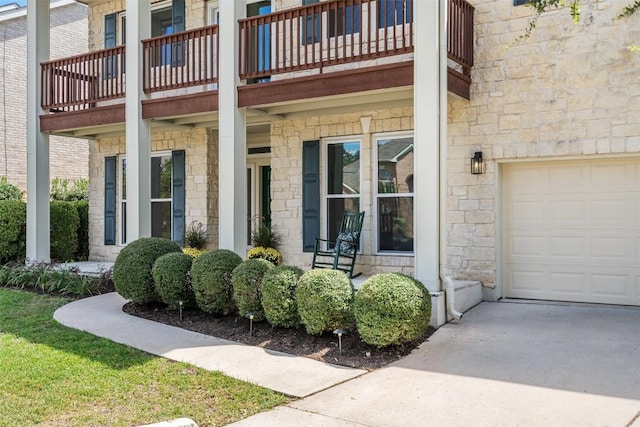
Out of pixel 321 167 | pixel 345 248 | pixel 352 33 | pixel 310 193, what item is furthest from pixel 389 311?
pixel 321 167

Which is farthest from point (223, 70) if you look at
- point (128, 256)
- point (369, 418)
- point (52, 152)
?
point (52, 152)

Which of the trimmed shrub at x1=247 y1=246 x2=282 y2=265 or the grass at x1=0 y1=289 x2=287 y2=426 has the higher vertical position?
the trimmed shrub at x1=247 y1=246 x2=282 y2=265

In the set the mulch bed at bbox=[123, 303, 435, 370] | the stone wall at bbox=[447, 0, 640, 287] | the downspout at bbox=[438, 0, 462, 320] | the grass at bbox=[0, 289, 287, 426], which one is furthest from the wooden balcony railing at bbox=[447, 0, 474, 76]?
the grass at bbox=[0, 289, 287, 426]

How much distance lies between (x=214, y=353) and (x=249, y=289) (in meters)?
0.96

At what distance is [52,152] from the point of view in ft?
58.7

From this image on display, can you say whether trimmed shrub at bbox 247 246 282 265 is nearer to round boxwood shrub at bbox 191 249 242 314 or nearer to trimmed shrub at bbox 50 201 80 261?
round boxwood shrub at bbox 191 249 242 314

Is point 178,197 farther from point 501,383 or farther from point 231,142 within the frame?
point 501,383

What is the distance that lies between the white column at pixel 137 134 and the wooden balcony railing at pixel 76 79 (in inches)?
26.5

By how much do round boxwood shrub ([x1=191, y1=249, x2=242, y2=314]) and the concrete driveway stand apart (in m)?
2.41

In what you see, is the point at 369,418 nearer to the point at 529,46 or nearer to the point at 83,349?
the point at 83,349

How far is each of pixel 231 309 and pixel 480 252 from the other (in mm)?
3794

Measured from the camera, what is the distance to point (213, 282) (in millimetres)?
7109

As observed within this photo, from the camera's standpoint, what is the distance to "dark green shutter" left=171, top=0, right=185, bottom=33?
11578mm

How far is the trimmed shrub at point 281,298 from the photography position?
6.48 meters
